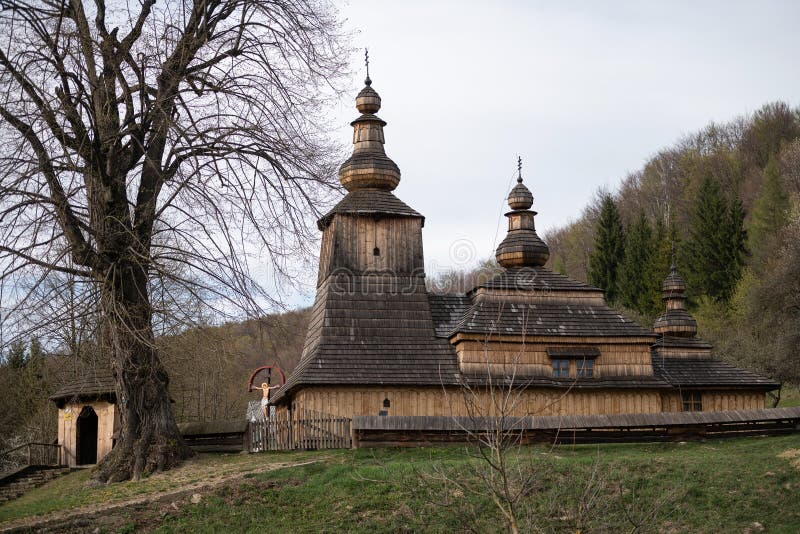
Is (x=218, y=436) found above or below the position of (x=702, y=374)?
below

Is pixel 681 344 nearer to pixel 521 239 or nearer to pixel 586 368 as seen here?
pixel 586 368

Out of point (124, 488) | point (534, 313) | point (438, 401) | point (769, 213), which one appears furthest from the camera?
point (769, 213)

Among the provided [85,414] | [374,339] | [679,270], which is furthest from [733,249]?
[85,414]

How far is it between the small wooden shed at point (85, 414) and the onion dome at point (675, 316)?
19.3m

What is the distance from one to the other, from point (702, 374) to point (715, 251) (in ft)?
86.8

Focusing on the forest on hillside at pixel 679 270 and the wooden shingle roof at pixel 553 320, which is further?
the forest on hillside at pixel 679 270

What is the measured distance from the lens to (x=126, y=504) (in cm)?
1803

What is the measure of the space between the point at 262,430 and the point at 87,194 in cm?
862

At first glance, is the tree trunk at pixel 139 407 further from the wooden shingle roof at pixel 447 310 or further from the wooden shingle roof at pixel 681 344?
the wooden shingle roof at pixel 681 344

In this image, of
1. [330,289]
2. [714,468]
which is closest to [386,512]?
[714,468]

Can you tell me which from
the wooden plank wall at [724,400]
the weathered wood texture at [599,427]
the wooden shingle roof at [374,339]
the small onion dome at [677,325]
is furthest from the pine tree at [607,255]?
the weathered wood texture at [599,427]

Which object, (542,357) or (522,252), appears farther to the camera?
(522,252)

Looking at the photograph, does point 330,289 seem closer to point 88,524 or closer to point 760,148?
point 88,524

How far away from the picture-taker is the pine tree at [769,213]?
183 feet
